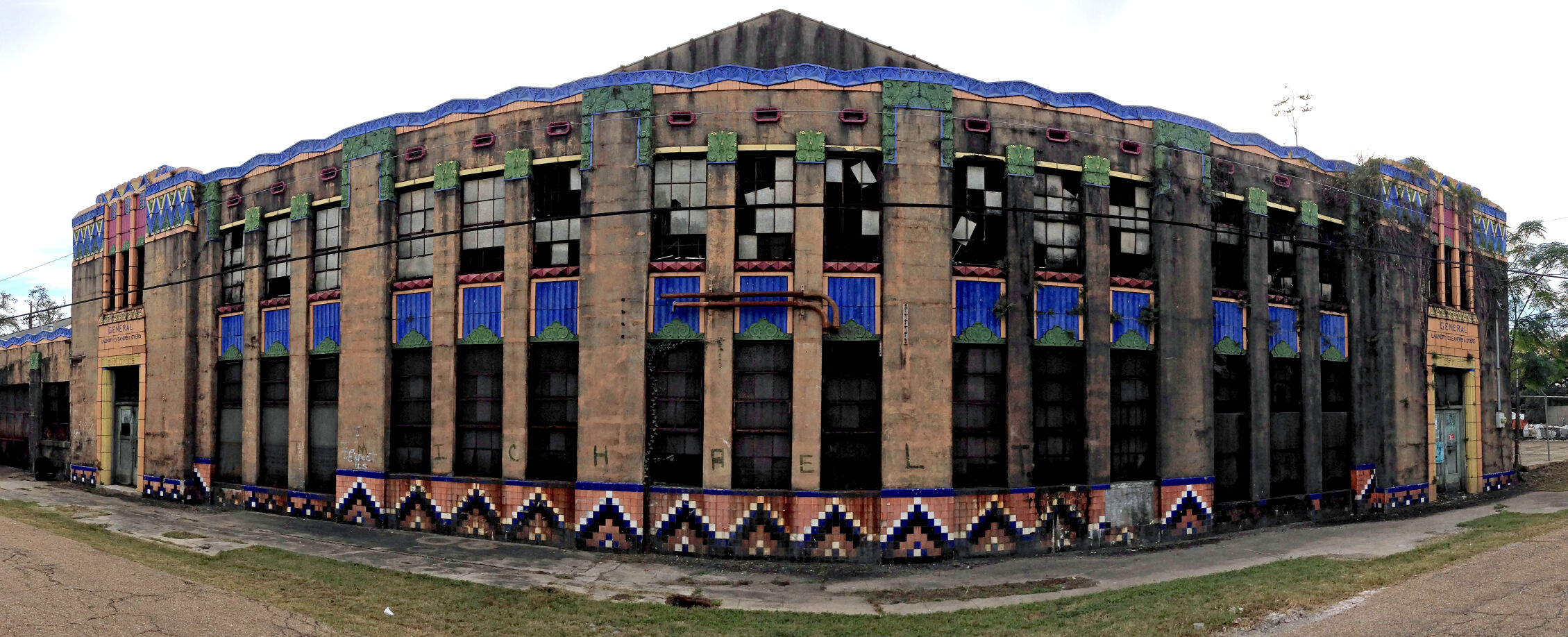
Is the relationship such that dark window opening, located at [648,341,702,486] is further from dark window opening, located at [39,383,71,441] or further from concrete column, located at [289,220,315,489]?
dark window opening, located at [39,383,71,441]

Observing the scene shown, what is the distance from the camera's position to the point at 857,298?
53.7 feet

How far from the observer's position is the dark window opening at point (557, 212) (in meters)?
17.5

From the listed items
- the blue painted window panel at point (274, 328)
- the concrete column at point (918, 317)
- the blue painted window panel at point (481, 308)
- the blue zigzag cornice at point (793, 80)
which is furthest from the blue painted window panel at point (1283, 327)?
the blue painted window panel at point (274, 328)

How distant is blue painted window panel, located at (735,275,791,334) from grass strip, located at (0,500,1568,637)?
19.2ft

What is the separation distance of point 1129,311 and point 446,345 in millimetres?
15057

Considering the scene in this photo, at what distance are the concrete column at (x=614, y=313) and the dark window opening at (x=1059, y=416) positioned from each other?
8.15 meters

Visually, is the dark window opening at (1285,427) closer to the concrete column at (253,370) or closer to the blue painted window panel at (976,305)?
the blue painted window panel at (976,305)

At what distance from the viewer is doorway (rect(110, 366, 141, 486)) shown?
25.8 m

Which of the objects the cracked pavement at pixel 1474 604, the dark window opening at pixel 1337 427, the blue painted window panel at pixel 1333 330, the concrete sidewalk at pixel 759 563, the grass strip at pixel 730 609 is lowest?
the concrete sidewalk at pixel 759 563

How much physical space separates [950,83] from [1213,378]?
930 cm

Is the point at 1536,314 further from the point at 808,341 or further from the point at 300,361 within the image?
the point at 300,361

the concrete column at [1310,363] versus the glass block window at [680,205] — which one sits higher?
the glass block window at [680,205]

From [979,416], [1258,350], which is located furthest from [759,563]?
[1258,350]

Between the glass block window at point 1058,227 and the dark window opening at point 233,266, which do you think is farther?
the dark window opening at point 233,266
